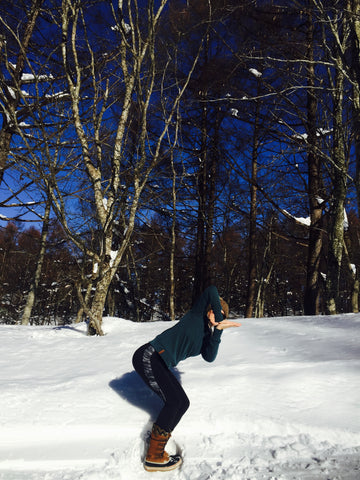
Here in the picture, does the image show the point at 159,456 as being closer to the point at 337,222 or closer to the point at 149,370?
the point at 149,370

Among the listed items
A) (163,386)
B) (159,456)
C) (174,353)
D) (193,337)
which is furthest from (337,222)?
(159,456)

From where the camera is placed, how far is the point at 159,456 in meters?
2.18

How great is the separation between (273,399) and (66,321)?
91.2ft

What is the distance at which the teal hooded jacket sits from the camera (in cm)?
242

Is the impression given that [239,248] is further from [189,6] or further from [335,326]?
[335,326]

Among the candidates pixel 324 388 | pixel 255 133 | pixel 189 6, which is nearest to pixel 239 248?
pixel 255 133

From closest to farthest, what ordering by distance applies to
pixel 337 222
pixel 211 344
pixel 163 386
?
pixel 163 386 → pixel 211 344 → pixel 337 222

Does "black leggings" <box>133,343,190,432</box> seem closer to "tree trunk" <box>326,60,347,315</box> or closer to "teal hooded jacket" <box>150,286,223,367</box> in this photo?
"teal hooded jacket" <box>150,286,223,367</box>

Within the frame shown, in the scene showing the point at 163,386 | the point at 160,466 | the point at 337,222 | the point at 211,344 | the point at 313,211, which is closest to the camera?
the point at 160,466

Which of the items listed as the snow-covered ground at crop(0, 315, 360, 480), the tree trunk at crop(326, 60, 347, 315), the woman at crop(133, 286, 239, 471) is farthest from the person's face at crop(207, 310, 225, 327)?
the tree trunk at crop(326, 60, 347, 315)

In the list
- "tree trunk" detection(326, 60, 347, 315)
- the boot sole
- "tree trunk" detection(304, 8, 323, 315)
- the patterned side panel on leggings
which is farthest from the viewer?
"tree trunk" detection(304, 8, 323, 315)

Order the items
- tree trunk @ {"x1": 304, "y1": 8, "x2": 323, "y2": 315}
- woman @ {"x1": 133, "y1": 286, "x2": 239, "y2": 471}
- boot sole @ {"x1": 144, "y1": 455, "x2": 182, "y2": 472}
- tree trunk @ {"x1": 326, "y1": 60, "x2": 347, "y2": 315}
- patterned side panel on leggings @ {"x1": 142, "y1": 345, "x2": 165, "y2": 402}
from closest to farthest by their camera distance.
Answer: boot sole @ {"x1": 144, "y1": 455, "x2": 182, "y2": 472}
woman @ {"x1": 133, "y1": 286, "x2": 239, "y2": 471}
patterned side panel on leggings @ {"x1": 142, "y1": 345, "x2": 165, "y2": 402}
tree trunk @ {"x1": 326, "y1": 60, "x2": 347, "y2": 315}
tree trunk @ {"x1": 304, "y1": 8, "x2": 323, "y2": 315}

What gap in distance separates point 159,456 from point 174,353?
0.69m

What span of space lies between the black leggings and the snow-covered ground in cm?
31
